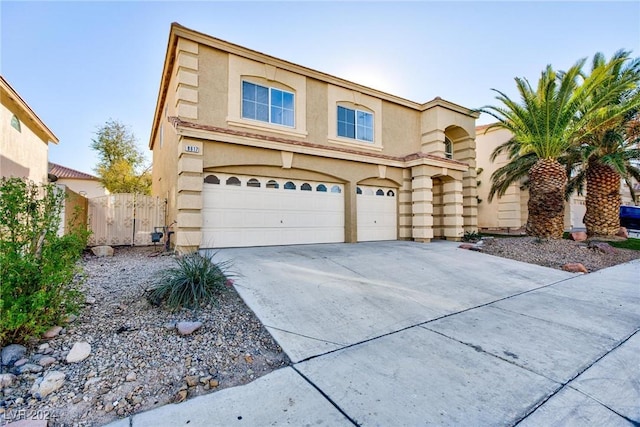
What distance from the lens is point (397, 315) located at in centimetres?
466

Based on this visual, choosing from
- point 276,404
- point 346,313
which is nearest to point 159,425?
point 276,404

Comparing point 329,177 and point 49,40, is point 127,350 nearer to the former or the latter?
point 329,177

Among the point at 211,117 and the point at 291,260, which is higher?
the point at 211,117

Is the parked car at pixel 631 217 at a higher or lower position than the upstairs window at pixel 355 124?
lower

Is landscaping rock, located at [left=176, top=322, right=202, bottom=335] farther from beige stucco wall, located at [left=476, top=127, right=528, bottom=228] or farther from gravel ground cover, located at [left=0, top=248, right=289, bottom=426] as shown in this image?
beige stucco wall, located at [left=476, top=127, right=528, bottom=228]

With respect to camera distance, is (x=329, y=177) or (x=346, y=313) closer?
(x=346, y=313)

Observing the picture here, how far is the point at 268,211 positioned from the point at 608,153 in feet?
48.6

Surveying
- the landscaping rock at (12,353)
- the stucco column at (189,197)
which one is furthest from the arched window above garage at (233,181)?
the landscaping rock at (12,353)

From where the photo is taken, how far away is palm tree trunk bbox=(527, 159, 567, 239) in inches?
441

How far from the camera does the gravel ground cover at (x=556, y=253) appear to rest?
357 inches

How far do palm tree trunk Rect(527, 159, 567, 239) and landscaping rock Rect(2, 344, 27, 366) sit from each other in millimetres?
14324

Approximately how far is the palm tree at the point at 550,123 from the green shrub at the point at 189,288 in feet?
40.0

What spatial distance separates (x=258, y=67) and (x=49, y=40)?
5.80 meters

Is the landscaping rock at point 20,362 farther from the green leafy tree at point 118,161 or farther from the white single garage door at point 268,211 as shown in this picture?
the green leafy tree at point 118,161
